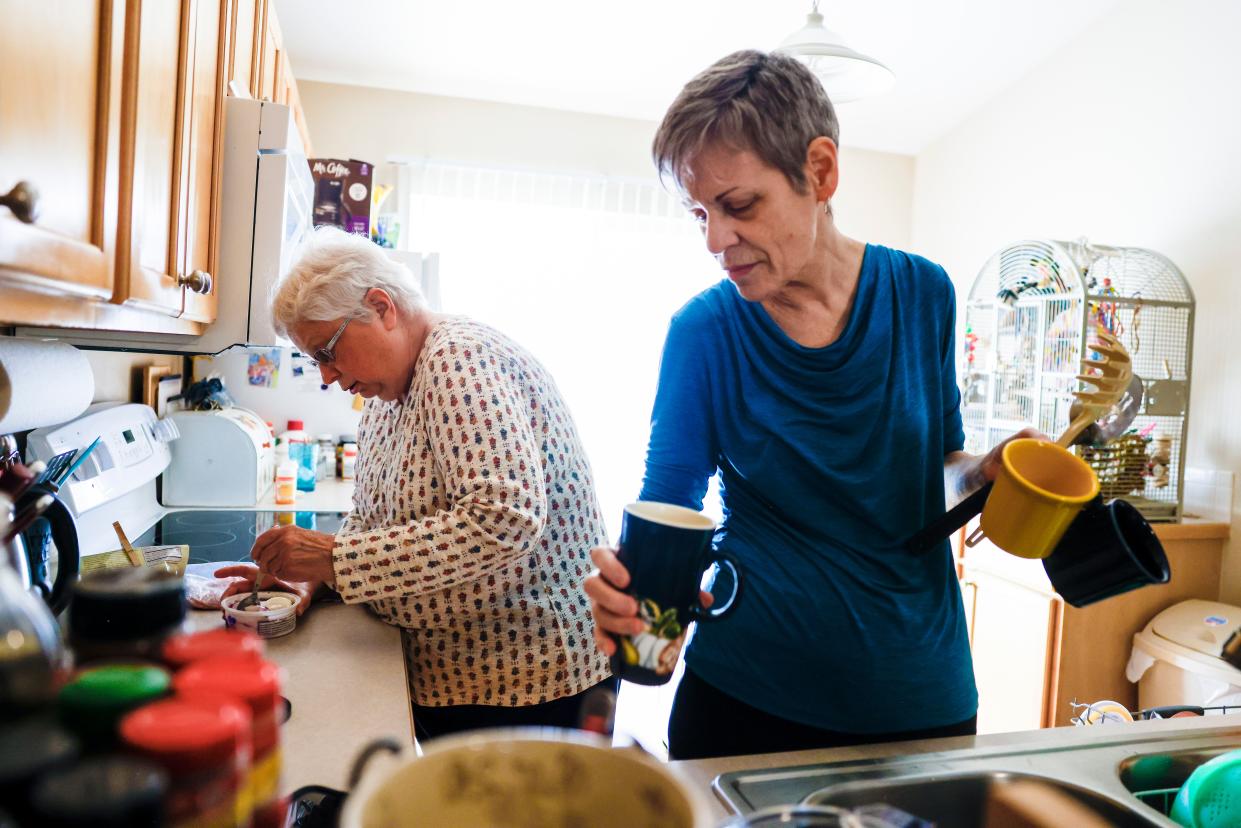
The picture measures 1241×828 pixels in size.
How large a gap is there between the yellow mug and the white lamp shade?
1449 mm

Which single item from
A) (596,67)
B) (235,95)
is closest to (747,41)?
(596,67)

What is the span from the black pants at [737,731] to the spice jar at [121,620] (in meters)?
0.72

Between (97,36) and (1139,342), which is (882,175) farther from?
(97,36)

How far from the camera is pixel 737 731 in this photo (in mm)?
978

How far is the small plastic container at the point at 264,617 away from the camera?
116cm

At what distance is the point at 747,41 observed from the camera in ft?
10.7

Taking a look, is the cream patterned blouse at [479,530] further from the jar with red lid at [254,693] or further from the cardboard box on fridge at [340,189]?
the cardboard box on fridge at [340,189]

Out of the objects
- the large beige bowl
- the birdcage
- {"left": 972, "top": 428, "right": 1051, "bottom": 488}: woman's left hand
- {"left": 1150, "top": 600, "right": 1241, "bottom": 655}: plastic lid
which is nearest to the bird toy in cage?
the birdcage

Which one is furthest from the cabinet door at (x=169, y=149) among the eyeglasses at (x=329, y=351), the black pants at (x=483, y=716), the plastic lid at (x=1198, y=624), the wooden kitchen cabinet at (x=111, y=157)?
the plastic lid at (x=1198, y=624)

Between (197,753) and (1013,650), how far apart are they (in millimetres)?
2789

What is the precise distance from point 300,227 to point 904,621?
1.61m

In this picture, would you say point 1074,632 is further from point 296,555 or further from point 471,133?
point 471,133

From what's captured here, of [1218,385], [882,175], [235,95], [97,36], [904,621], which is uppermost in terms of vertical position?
[882,175]

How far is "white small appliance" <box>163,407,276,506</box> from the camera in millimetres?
2449
